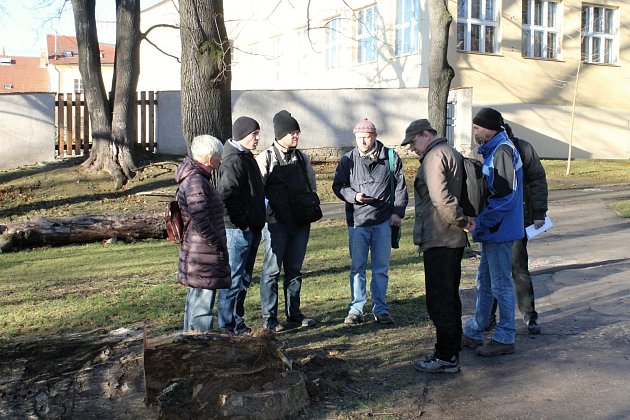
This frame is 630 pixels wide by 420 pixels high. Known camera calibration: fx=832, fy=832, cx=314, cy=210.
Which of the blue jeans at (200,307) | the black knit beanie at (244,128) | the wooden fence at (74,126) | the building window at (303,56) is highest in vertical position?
the building window at (303,56)

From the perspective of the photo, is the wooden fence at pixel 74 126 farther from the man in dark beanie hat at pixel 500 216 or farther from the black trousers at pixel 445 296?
the black trousers at pixel 445 296

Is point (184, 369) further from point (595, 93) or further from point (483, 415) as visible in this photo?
point (595, 93)

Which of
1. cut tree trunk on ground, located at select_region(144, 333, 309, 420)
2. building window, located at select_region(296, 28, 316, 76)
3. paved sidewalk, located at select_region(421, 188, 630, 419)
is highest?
building window, located at select_region(296, 28, 316, 76)

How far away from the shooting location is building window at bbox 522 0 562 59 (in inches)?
1169

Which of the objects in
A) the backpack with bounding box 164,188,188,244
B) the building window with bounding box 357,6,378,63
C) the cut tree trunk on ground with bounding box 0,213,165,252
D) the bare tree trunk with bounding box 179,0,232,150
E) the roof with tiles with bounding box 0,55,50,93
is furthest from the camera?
the roof with tiles with bounding box 0,55,50,93

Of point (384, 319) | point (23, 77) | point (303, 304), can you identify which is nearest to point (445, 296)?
point (384, 319)

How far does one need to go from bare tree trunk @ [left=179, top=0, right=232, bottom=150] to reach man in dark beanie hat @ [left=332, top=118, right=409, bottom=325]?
2.92m

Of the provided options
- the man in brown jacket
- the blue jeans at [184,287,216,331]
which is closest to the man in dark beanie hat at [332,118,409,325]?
the man in brown jacket

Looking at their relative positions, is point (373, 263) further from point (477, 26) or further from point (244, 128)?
point (477, 26)

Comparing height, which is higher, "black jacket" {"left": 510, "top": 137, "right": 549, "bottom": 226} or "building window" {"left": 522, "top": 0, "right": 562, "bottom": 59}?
"building window" {"left": 522, "top": 0, "right": 562, "bottom": 59}

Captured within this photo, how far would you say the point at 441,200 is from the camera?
5801mm

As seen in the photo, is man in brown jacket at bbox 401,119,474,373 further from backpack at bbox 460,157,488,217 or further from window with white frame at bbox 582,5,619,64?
window with white frame at bbox 582,5,619,64

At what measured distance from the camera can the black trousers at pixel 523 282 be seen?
7.08 m

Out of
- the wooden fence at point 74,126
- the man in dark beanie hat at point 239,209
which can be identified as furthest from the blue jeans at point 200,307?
the wooden fence at point 74,126
